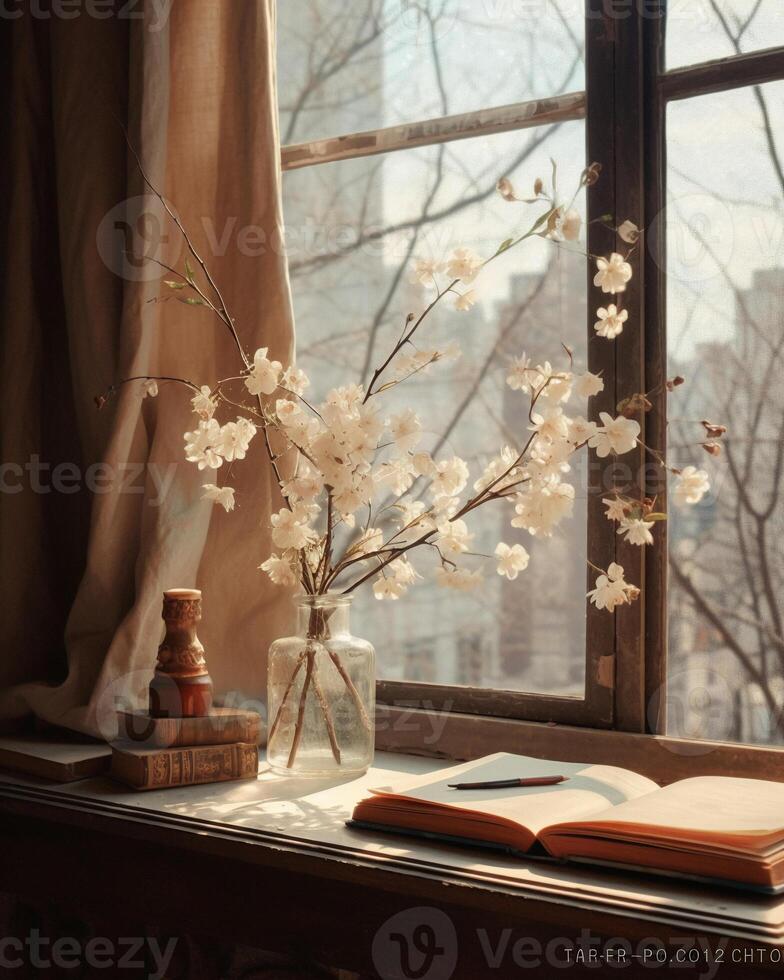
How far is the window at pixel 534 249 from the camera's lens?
1.41 meters

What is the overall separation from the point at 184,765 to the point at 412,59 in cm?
112

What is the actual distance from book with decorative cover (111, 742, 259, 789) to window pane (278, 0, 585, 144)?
1001 millimetres

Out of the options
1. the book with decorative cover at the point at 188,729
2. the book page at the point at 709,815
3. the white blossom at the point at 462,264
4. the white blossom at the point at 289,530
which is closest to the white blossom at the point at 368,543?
the white blossom at the point at 289,530

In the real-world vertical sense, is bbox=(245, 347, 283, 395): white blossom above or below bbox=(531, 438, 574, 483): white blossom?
above

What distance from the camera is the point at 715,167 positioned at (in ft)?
4.65

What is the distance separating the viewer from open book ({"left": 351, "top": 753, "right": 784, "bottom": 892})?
949 mm

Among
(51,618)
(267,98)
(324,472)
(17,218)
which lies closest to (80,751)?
(51,618)

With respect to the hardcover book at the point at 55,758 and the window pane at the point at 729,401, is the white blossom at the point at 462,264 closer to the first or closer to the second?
the window pane at the point at 729,401

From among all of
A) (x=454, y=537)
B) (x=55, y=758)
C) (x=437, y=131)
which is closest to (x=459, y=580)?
(x=454, y=537)

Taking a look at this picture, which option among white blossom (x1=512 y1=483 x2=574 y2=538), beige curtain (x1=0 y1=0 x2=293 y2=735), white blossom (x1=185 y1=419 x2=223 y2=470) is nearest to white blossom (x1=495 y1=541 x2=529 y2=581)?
white blossom (x1=512 y1=483 x2=574 y2=538)

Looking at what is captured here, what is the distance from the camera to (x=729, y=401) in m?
1.39

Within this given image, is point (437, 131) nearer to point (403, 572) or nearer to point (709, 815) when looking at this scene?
point (403, 572)

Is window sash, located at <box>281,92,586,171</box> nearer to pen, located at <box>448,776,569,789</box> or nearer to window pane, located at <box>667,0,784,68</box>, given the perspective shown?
window pane, located at <box>667,0,784,68</box>

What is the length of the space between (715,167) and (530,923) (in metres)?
0.98
